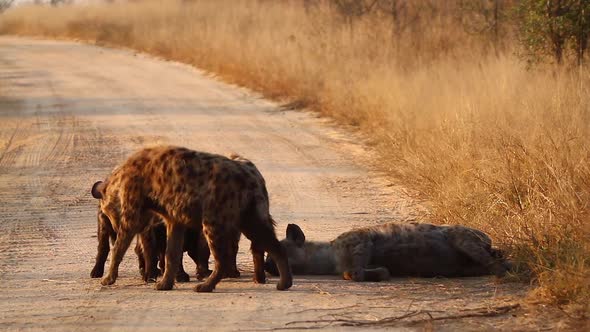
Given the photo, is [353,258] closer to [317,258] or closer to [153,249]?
[317,258]

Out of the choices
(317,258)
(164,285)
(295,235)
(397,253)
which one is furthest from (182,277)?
(397,253)

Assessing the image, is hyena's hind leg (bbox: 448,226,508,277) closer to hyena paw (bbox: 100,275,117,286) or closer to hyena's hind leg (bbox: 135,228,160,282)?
hyena's hind leg (bbox: 135,228,160,282)

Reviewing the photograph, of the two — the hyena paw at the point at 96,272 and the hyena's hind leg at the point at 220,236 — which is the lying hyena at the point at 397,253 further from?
the hyena paw at the point at 96,272

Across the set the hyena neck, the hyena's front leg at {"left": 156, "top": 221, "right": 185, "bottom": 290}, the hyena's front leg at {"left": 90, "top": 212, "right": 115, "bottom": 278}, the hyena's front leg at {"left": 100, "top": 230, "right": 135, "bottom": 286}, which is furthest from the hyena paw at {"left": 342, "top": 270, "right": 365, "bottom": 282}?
the hyena's front leg at {"left": 90, "top": 212, "right": 115, "bottom": 278}

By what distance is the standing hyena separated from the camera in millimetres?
7035

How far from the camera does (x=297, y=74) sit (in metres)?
19.2

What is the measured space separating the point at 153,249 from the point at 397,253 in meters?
1.75

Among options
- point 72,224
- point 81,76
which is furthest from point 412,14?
point 72,224

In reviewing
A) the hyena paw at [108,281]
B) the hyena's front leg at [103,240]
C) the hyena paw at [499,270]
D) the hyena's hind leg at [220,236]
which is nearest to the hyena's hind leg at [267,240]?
the hyena's hind leg at [220,236]

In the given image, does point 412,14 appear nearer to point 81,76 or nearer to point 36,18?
point 81,76

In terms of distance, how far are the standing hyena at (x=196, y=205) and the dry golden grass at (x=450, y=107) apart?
71.0 inches

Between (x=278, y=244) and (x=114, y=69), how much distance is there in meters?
19.1

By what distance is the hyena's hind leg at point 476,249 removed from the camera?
745cm

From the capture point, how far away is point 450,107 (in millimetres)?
12742
